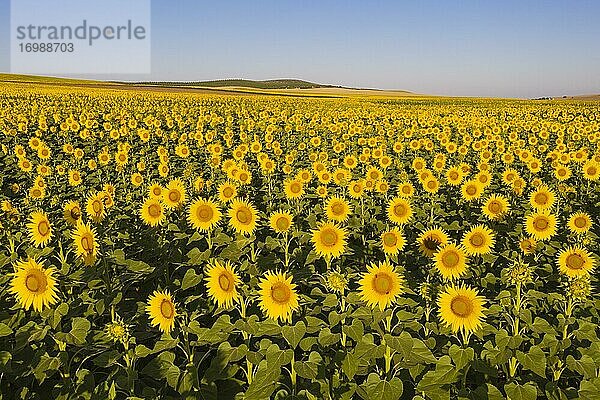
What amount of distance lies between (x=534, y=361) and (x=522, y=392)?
1.18ft

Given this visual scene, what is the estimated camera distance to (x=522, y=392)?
9.66ft

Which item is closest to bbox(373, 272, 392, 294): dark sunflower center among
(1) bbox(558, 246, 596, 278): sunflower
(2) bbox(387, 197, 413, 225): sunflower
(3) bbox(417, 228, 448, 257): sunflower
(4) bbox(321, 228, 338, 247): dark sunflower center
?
(4) bbox(321, 228, 338, 247): dark sunflower center

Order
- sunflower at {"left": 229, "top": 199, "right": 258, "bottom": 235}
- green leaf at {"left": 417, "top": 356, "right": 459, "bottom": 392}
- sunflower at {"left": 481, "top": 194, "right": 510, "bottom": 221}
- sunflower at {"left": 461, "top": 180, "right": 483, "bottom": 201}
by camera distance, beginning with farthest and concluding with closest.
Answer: sunflower at {"left": 461, "top": 180, "right": 483, "bottom": 201} → sunflower at {"left": 481, "top": 194, "right": 510, "bottom": 221} → sunflower at {"left": 229, "top": 199, "right": 258, "bottom": 235} → green leaf at {"left": 417, "top": 356, "right": 459, "bottom": 392}

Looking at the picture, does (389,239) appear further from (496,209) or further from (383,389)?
(496,209)

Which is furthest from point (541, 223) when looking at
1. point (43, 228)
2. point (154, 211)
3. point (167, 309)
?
point (43, 228)

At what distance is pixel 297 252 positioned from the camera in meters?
5.20

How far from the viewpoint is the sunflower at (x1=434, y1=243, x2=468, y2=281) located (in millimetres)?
3955

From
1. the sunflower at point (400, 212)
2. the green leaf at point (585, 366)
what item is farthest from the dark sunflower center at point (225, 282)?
the sunflower at point (400, 212)

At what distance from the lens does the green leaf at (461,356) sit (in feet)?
10.2

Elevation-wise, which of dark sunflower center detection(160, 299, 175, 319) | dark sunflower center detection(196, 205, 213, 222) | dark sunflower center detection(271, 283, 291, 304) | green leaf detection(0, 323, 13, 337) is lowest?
green leaf detection(0, 323, 13, 337)

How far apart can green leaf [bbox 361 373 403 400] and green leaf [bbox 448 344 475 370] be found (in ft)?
1.47

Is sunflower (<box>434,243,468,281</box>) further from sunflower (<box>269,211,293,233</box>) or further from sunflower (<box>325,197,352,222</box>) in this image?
sunflower (<box>325,197,352,222</box>)

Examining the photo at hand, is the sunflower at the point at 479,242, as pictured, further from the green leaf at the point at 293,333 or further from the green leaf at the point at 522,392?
the green leaf at the point at 293,333

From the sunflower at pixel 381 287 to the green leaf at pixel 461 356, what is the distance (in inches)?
20.5
